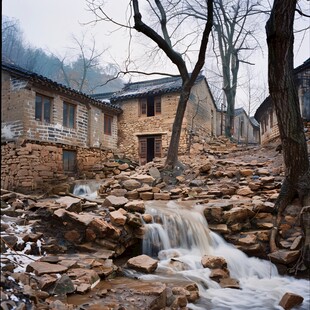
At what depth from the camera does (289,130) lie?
5.92 meters

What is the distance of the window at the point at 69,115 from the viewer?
43.1 feet

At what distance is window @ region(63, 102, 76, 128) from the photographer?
13148 millimetres

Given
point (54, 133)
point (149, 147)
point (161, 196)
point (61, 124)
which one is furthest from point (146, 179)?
point (149, 147)

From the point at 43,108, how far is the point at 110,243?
8.80 m

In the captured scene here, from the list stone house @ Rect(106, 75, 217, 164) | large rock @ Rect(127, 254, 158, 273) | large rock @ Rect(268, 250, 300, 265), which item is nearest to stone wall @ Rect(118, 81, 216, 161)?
stone house @ Rect(106, 75, 217, 164)

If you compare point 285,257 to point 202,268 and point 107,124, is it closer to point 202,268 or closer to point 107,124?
point 202,268

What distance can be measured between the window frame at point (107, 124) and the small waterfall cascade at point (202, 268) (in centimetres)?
1067

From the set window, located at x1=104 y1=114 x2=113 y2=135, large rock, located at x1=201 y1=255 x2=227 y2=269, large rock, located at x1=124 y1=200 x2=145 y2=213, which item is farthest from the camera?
window, located at x1=104 y1=114 x2=113 y2=135

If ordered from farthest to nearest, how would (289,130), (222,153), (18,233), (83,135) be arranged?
(222,153) → (83,135) → (289,130) → (18,233)

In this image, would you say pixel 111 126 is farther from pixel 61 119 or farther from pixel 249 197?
pixel 249 197

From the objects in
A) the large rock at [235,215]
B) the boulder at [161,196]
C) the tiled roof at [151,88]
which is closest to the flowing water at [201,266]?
the large rock at [235,215]

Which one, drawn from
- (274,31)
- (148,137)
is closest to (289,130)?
(274,31)

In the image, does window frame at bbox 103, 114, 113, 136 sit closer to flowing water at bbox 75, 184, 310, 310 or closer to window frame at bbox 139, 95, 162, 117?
window frame at bbox 139, 95, 162, 117

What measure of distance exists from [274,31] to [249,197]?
4.52 metres
